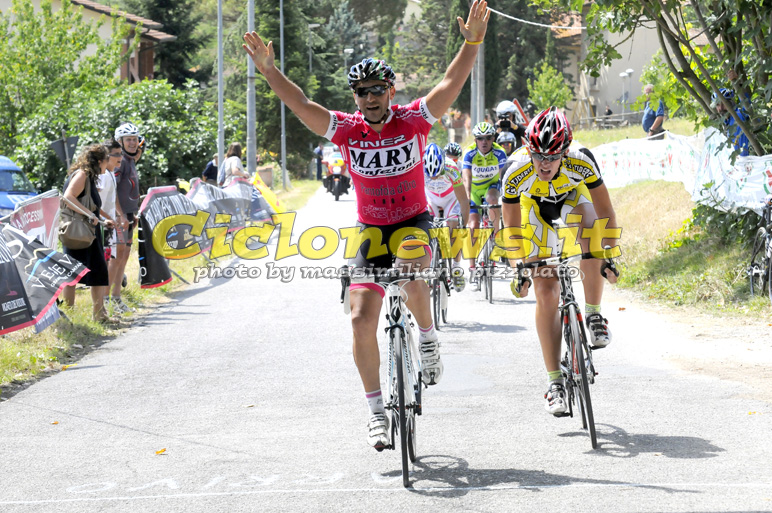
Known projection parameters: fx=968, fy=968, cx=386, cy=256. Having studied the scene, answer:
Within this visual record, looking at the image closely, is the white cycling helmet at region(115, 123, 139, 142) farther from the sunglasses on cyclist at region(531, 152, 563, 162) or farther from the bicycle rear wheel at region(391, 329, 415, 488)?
the bicycle rear wheel at region(391, 329, 415, 488)

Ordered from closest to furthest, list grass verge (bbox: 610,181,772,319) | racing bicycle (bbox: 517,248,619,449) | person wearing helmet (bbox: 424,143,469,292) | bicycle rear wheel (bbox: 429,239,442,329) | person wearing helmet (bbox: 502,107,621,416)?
racing bicycle (bbox: 517,248,619,449) → person wearing helmet (bbox: 502,107,621,416) → bicycle rear wheel (bbox: 429,239,442,329) → person wearing helmet (bbox: 424,143,469,292) → grass verge (bbox: 610,181,772,319)

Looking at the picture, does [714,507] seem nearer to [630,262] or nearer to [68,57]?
[630,262]

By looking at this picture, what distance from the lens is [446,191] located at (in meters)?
12.2

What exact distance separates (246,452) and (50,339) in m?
4.63

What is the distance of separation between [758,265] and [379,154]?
23.2ft

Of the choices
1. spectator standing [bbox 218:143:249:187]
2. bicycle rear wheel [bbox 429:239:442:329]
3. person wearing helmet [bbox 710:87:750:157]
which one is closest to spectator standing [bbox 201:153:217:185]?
spectator standing [bbox 218:143:249:187]

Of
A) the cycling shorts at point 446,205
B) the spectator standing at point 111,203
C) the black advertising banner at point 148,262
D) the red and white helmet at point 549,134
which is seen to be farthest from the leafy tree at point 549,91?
the red and white helmet at point 549,134

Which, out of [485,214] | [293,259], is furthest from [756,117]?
[293,259]

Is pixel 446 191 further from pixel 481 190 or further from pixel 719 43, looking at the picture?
pixel 719 43

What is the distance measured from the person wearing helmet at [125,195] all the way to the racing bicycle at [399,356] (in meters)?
7.21

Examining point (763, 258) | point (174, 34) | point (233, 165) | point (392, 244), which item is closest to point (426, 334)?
point (392, 244)

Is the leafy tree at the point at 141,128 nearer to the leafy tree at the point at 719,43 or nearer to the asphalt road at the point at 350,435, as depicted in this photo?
the leafy tree at the point at 719,43

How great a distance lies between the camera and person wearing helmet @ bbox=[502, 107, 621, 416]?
6.29 meters

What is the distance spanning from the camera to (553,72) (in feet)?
213
